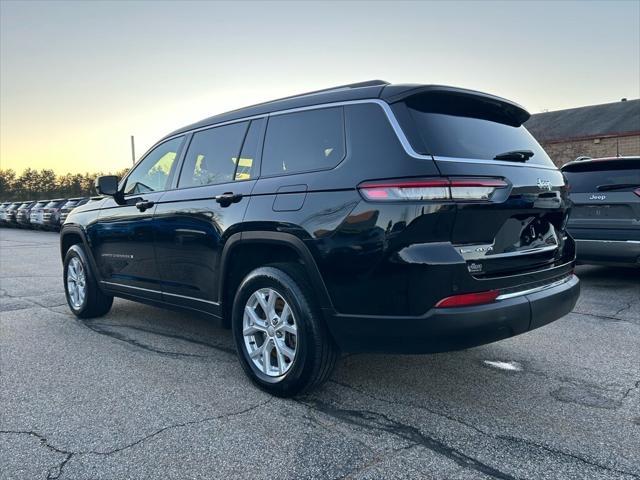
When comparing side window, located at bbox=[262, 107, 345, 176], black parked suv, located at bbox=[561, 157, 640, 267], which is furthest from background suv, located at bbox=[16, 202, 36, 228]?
side window, located at bbox=[262, 107, 345, 176]

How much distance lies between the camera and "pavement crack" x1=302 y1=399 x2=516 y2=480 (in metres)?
2.61

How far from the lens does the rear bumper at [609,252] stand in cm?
646

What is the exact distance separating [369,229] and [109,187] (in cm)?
318

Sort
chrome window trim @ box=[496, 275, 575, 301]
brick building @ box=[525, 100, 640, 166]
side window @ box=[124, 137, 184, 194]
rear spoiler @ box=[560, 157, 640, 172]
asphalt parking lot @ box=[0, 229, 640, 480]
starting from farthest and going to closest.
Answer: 1. brick building @ box=[525, 100, 640, 166]
2. rear spoiler @ box=[560, 157, 640, 172]
3. side window @ box=[124, 137, 184, 194]
4. chrome window trim @ box=[496, 275, 575, 301]
5. asphalt parking lot @ box=[0, 229, 640, 480]

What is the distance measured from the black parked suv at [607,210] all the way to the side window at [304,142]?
183 inches

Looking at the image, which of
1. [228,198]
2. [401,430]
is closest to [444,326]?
[401,430]

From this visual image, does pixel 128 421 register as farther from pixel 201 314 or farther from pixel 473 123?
pixel 473 123

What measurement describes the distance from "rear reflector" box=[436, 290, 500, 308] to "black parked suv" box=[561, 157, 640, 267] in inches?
173

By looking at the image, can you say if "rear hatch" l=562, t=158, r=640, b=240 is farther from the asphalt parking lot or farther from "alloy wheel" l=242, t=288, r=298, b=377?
"alloy wheel" l=242, t=288, r=298, b=377

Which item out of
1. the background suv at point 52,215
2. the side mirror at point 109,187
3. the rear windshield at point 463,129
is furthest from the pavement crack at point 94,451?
the background suv at point 52,215

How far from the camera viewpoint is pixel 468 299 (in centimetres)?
291

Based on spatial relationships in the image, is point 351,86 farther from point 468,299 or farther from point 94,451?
point 94,451

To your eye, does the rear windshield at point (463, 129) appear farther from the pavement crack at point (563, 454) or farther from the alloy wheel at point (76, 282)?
the alloy wheel at point (76, 282)

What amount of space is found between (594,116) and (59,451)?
126 feet
